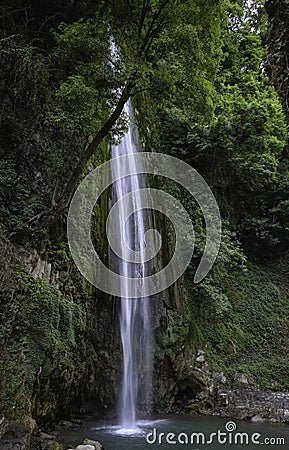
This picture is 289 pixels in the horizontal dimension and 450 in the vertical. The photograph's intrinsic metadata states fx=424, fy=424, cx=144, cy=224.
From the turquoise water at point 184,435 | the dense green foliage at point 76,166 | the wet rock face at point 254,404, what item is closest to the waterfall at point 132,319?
the dense green foliage at point 76,166

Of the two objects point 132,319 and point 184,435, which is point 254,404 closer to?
point 184,435

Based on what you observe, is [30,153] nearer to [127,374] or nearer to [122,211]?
[122,211]

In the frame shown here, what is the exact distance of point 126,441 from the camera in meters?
6.62

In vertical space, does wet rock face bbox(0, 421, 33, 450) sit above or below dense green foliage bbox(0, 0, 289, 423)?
below

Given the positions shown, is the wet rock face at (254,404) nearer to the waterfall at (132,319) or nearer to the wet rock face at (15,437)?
the waterfall at (132,319)

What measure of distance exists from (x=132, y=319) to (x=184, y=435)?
8.35ft

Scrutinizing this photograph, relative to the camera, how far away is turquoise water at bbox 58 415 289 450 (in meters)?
6.45

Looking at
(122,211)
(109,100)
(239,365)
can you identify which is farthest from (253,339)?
(109,100)

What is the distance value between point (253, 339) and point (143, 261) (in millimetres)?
4043

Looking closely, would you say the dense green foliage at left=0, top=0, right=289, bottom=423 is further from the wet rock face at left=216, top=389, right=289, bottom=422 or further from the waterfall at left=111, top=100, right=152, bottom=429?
the wet rock face at left=216, top=389, right=289, bottom=422

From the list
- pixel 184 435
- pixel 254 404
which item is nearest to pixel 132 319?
pixel 184 435

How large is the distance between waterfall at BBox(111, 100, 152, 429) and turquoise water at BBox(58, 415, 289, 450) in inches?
22.8

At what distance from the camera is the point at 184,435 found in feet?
23.4

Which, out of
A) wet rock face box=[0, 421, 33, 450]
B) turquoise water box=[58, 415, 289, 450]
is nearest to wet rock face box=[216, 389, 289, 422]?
turquoise water box=[58, 415, 289, 450]
